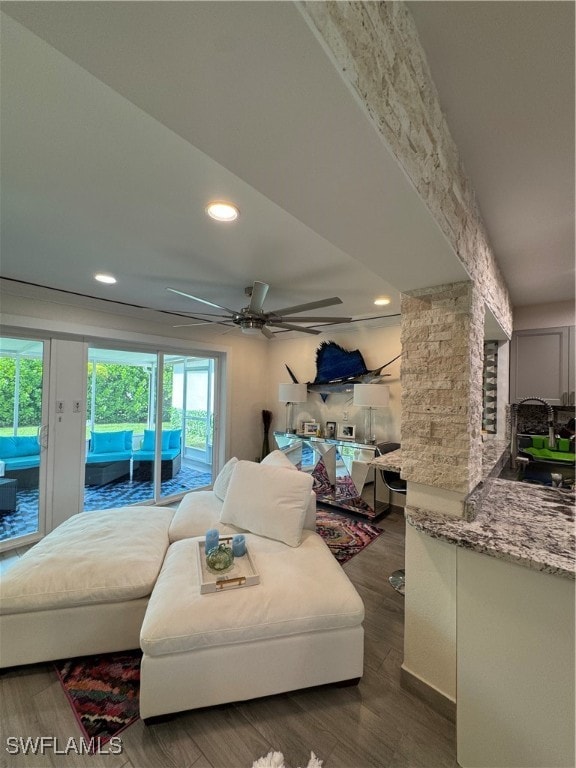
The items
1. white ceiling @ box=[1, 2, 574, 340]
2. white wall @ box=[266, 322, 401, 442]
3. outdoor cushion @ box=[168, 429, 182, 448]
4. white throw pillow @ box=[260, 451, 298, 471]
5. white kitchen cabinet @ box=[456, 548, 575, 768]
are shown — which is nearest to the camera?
white ceiling @ box=[1, 2, 574, 340]

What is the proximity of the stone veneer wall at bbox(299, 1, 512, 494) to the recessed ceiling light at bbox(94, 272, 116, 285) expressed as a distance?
2.35m

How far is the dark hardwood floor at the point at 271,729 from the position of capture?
1222 mm

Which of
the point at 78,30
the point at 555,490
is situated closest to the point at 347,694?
the point at 555,490

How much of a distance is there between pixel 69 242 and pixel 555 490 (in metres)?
3.42

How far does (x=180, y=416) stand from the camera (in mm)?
4383

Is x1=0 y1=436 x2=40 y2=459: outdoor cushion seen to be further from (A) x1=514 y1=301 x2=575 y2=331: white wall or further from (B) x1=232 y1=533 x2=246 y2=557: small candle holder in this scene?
(A) x1=514 y1=301 x2=575 y2=331: white wall

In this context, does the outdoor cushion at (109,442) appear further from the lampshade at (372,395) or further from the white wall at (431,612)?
the white wall at (431,612)

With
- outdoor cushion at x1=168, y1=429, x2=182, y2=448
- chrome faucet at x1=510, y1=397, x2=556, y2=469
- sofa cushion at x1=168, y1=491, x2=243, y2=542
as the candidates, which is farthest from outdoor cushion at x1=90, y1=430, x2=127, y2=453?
chrome faucet at x1=510, y1=397, x2=556, y2=469

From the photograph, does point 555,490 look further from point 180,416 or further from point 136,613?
point 180,416

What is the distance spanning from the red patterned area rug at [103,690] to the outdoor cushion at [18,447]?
2229 millimetres

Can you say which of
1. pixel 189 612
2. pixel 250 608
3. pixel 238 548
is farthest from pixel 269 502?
pixel 189 612

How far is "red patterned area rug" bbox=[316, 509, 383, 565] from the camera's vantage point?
9.15 ft

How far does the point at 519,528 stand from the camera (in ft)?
4.29

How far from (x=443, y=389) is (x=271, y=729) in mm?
1779
